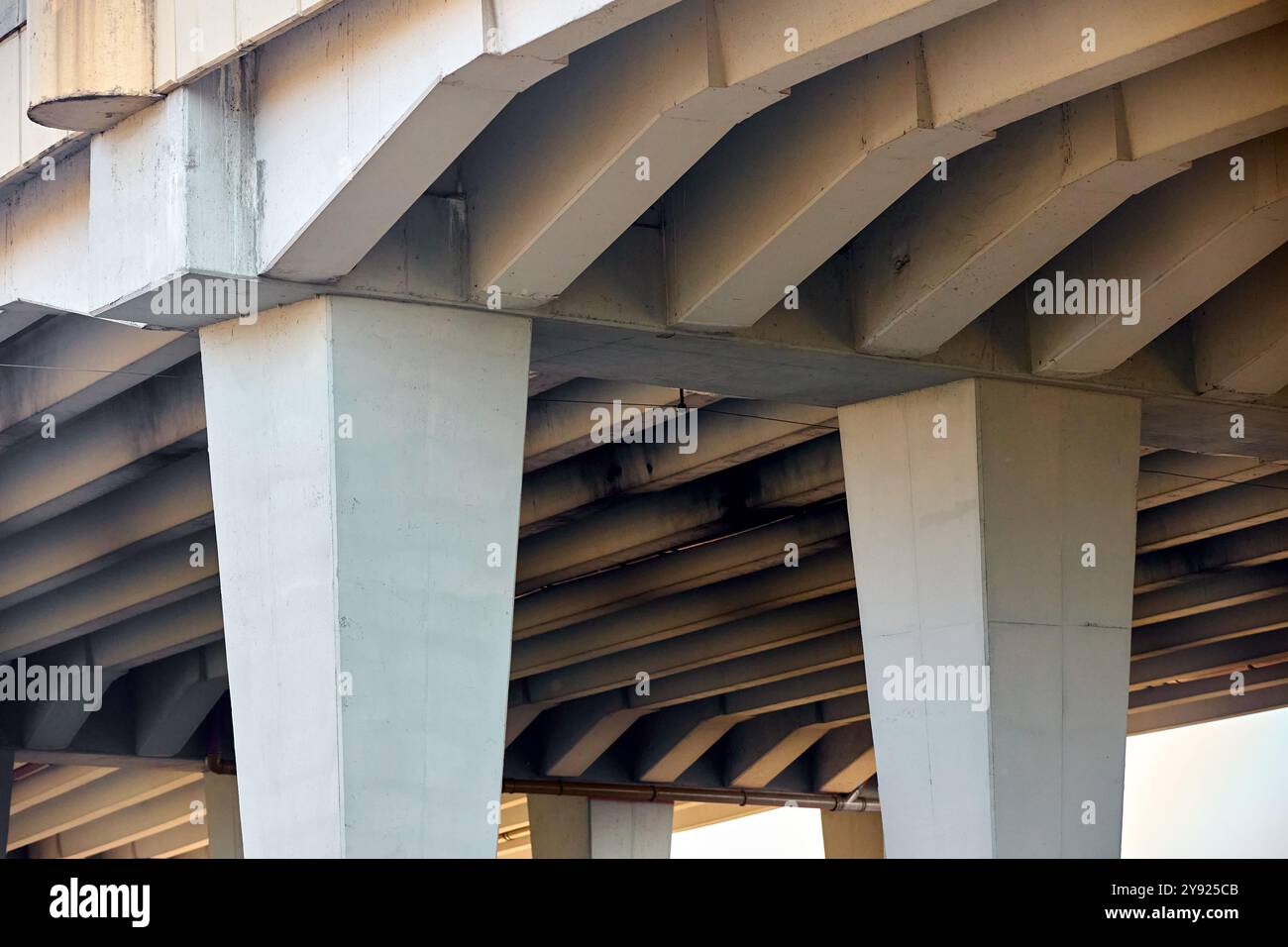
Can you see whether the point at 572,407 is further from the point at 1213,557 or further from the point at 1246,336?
the point at 1213,557

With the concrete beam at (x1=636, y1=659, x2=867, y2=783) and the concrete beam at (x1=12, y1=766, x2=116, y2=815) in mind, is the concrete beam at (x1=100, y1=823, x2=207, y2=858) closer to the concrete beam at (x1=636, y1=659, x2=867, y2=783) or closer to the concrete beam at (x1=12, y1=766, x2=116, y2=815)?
the concrete beam at (x1=12, y1=766, x2=116, y2=815)

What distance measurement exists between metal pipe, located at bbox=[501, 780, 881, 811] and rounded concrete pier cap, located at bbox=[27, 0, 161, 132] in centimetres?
2061

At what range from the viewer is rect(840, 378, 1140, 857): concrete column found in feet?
46.9

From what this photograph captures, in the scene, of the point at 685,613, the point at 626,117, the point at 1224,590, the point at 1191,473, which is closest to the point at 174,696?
the point at 685,613

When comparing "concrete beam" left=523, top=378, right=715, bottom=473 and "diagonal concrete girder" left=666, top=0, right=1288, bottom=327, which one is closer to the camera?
"diagonal concrete girder" left=666, top=0, right=1288, bottom=327

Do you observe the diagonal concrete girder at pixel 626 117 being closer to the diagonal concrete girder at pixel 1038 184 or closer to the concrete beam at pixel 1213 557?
the diagonal concrete girder at pixel 1038 184

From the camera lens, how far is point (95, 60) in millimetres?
12172

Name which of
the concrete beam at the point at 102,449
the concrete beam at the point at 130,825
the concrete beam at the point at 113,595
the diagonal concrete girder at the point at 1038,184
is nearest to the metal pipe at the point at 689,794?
the concrete beam at the point at 113,595

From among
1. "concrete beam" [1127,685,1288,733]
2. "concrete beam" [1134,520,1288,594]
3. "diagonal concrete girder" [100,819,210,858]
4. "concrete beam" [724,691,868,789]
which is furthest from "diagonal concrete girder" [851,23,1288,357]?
"diagonal concrete girder" [100,819,210,858]

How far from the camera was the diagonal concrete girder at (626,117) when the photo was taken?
1054 centimetres

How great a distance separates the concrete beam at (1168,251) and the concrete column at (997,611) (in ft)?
1.85

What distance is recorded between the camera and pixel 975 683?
14.3m

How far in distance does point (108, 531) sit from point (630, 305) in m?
10.9
